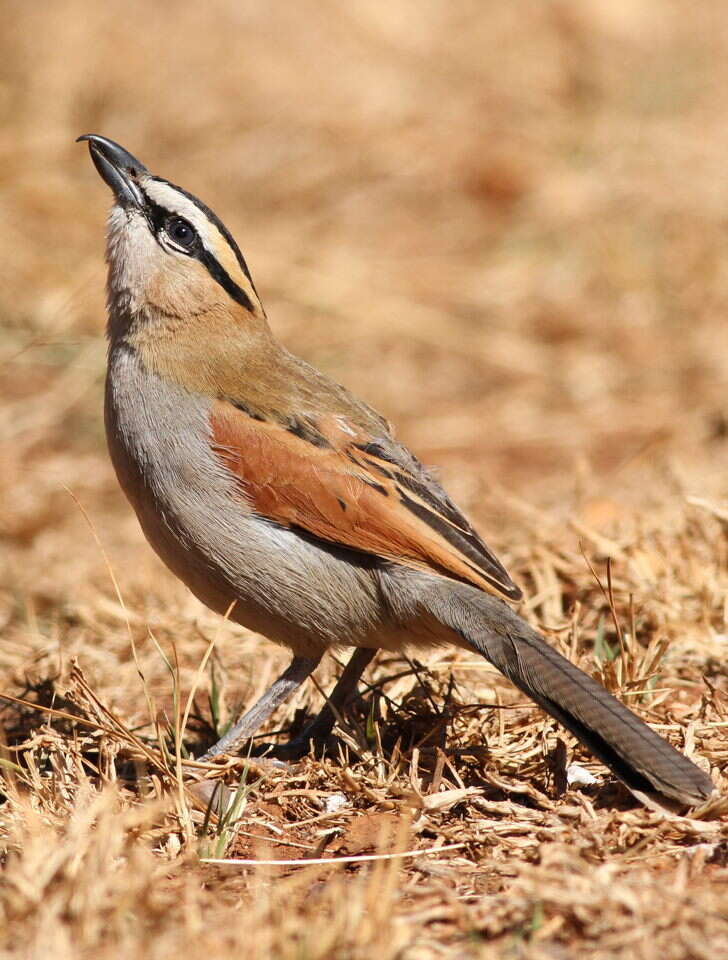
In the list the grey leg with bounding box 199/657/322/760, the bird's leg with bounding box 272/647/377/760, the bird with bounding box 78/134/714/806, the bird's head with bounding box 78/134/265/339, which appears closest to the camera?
the bird with bounding box 78/134/714/806

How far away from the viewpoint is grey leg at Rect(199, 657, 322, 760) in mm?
4906

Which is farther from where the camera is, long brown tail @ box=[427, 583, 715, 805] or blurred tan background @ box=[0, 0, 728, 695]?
blurred tan background @ box=[0, 0, 728, 695]

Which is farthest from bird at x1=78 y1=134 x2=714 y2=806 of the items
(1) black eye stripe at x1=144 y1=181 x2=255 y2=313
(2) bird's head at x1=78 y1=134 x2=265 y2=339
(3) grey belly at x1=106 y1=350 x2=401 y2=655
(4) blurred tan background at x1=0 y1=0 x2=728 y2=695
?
(4) blurred tan background at x1=0 y1=0 x2=728 y2=695

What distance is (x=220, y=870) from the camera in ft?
12.9

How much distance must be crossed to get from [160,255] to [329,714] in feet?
6.68

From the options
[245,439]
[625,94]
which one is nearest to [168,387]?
[245,439]

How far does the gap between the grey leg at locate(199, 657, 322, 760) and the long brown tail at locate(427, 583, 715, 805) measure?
2.43 feet

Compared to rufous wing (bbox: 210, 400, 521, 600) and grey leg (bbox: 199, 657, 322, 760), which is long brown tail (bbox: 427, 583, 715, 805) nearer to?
rufous wing (bbox: 210, 400, 521, 600)

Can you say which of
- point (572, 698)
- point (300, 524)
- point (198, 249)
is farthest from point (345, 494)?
point (198, 249)

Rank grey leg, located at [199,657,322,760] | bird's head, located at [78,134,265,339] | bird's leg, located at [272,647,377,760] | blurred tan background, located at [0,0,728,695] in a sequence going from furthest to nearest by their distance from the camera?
blurred tan background, located at [0,0,728,695], bird's head, located at [78,134,265,339], bird's leg, located at [272,647,377,760], grey leg, located at [199,657,322,760]

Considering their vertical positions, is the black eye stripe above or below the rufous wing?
above

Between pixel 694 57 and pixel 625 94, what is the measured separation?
5.53 feet

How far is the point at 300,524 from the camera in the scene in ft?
15.6

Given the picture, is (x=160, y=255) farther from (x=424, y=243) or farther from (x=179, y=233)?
(x=424, y=243)
